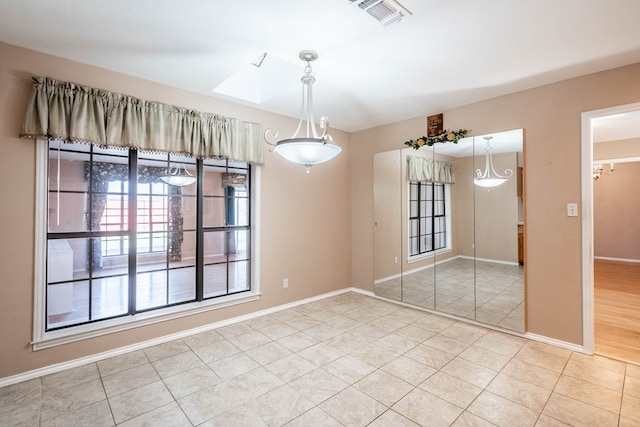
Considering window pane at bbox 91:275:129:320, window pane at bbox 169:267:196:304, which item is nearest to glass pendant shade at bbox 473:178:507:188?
window pane at bbox 169:267:196:304

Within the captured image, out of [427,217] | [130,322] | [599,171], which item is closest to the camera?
[130,322]

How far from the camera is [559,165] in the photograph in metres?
2.97

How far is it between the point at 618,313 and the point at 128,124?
6026mm

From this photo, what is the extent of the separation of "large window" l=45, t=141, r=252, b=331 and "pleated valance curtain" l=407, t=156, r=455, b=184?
7.32 feet

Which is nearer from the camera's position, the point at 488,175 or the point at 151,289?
the point at 488,175

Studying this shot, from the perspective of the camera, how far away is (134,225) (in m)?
2.98

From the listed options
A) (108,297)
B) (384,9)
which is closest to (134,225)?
(108,297)

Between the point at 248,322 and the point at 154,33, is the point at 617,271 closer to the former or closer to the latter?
the point at 248,322

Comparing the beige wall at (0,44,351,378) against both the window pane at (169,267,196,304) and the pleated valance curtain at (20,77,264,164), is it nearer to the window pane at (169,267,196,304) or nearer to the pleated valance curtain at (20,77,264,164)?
the pleated valance curtain at (20,77,264,164)

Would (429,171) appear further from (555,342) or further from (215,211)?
(215,211)

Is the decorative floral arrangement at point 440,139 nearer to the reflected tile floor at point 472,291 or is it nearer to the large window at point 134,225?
the reflected tile floor at point 472,291

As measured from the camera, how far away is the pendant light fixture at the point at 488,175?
3408 millimetres

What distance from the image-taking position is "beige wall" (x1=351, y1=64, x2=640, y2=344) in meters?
2.79

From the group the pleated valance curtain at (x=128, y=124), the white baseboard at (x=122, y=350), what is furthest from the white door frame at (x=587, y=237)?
the pleated valance curtain at (x=128, y=124)
